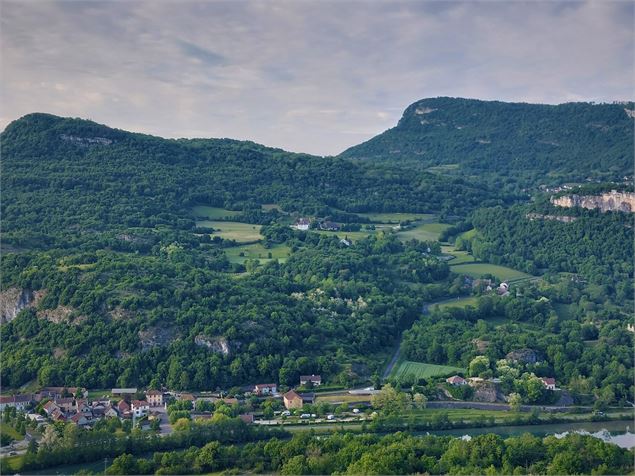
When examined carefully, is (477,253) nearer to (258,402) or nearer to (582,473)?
(258,402)

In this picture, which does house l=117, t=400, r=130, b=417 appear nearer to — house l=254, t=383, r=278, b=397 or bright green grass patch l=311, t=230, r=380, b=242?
house l=254, t=383, r=278, b=397

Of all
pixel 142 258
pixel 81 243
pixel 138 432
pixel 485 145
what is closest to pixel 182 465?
pixel 138 432

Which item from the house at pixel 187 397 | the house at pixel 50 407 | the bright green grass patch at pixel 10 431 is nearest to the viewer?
the bright green grass patch at pixel 10 431

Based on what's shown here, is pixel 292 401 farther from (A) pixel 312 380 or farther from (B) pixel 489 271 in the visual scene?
(B) pixel 489 271

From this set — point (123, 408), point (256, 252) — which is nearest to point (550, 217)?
point (256, 252)

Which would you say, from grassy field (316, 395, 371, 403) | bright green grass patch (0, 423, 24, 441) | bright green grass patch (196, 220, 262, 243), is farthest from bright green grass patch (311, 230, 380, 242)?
bright green grass patch (0, 423, 24, 441)

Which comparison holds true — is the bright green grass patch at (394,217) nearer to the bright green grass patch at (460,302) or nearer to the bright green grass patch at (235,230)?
the bright green grass patch at (235,230)

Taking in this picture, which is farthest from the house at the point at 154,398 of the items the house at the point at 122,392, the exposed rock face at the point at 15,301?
the exposed rock face at the point at 15,301
